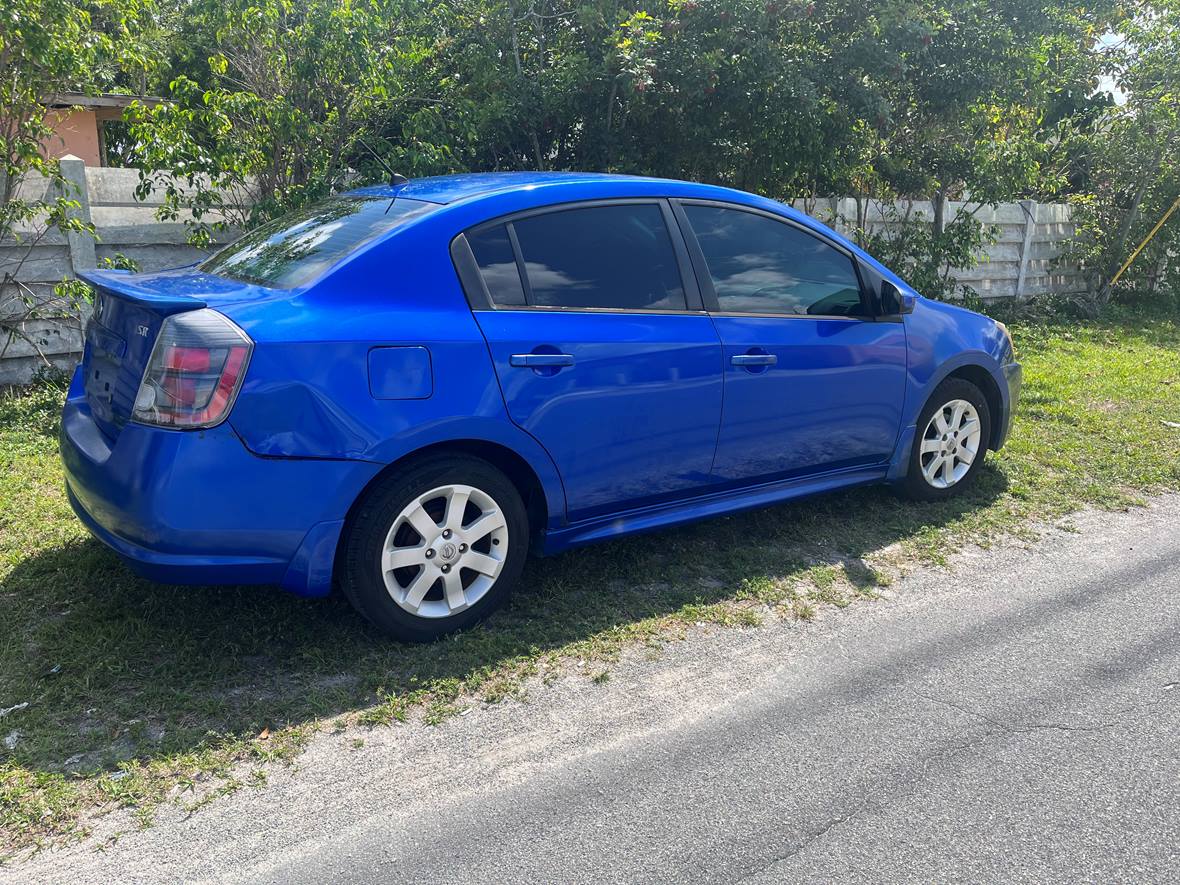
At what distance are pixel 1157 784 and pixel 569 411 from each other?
2.23 meters

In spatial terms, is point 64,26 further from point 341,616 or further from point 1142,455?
point 1142,455

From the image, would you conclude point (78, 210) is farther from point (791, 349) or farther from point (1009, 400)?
point (1009, 400)

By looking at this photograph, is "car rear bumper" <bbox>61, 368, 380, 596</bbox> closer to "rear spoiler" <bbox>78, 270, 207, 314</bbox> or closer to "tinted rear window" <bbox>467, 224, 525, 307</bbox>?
"rear spoiler" <bbox>78, 270, 207, 314</bbox>

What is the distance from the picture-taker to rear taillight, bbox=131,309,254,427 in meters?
3.27

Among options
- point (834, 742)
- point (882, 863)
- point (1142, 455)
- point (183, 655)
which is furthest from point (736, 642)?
point (1142, 455)

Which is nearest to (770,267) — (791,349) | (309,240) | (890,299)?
(791,349)

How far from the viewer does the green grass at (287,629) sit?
3.04 meters

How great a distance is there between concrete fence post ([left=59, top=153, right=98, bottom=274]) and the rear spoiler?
3012 mm

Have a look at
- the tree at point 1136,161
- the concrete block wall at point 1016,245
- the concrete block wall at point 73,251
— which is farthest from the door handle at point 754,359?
the tree at point 1136,161

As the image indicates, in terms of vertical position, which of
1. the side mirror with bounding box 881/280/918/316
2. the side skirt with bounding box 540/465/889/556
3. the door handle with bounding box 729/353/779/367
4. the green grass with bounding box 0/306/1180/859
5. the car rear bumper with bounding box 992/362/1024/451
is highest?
the side mirror with bounding box 881/280/918/316

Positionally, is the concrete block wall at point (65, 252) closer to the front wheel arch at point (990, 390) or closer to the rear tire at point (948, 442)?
the rear tire at point (948, 442)

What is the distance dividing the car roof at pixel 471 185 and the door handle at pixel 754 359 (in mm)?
806

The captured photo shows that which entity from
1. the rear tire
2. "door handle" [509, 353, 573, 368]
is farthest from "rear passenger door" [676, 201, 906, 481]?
"door handle" [509, 353, 573, 368]

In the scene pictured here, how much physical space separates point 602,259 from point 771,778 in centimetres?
210
